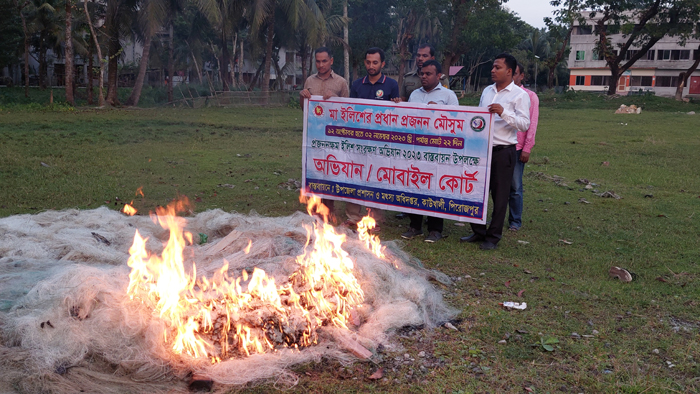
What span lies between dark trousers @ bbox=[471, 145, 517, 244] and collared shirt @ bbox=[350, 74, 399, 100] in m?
1.45

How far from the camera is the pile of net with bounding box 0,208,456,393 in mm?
3328

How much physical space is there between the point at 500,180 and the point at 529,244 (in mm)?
893

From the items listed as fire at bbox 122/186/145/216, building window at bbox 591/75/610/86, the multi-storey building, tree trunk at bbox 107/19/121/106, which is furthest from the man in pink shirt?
building window at bbox 591/75/610/86

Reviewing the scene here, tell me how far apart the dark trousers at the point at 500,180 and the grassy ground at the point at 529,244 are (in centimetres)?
29

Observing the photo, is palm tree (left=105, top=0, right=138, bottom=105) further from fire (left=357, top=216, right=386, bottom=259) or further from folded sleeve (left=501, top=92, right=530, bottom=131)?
folded sleeve (left=501, top=92, right=530, bottom=131)

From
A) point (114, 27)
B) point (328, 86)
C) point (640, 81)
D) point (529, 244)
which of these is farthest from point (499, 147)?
point (640, 81)

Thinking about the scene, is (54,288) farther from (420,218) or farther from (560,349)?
(420,218)

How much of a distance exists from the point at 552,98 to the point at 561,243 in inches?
1385

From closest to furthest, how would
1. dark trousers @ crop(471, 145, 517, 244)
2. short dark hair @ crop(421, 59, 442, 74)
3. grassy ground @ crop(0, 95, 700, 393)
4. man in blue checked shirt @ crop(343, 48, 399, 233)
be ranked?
1. grassy ground @ crop(0, 95, 700, 393)
2. dark trousers @ crop(471, 145, 517, 244)
3. short dark hair @ crop(421, 59, 442, 74)
4. man in blue checked shirt @ crop(343, 48, 399, 233)

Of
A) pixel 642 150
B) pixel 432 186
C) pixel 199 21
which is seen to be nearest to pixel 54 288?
pixel 432 186

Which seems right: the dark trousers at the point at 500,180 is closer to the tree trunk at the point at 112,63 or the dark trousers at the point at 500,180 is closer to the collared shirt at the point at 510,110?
the collared shirt at the point at 510,110

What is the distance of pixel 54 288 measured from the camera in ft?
12.7

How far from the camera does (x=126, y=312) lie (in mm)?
3666

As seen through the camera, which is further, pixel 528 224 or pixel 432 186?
pixel 528 224
